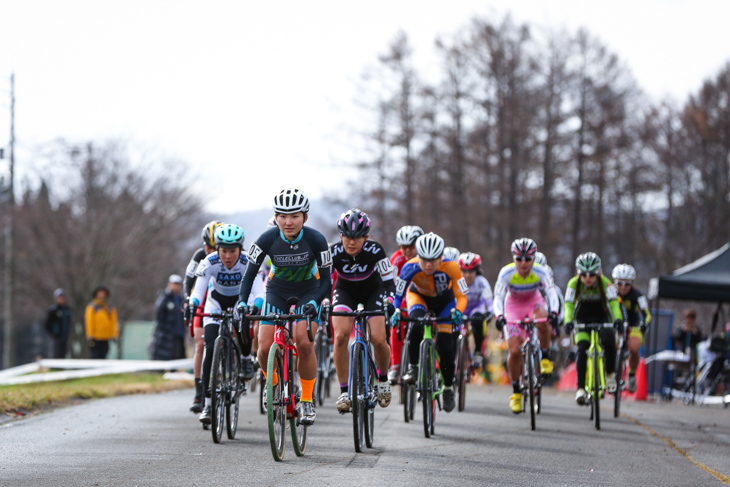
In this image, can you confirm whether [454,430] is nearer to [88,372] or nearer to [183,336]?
[88,372]

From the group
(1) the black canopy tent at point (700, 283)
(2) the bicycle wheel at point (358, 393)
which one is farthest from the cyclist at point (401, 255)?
(1) the black canopy tent at point (700, 283)

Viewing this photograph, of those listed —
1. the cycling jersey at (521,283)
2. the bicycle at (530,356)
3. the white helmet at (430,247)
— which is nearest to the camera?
the white helmet at (430,247)

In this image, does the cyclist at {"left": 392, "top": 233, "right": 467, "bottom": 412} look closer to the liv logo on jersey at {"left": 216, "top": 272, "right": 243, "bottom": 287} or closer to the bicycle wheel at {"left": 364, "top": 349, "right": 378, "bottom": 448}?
the bicycle wheel at {"left": 364, "top": 349, "right": 378, "bottom": 448}

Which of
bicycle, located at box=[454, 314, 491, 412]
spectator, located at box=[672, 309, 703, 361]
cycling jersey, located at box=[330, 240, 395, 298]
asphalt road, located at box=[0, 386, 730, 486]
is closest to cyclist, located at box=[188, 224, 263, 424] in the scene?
cycling jersey, located at box=[330, 240, 395, 298]

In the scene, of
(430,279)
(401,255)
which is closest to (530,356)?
(430,279)

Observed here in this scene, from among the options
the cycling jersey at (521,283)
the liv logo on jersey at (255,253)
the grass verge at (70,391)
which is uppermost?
the liv logo on jersey at (255,253)

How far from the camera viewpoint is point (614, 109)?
38.4 meters

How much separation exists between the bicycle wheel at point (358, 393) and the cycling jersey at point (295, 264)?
2.07 feet

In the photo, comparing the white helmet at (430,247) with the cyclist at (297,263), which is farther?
the white helmet at (430,247)

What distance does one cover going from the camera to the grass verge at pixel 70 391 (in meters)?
12.6

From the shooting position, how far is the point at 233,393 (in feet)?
33.8

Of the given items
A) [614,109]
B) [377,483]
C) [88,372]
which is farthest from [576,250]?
[377,483]

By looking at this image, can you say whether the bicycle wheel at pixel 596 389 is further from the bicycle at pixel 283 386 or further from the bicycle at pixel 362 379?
the bicycle at pixel 283 386

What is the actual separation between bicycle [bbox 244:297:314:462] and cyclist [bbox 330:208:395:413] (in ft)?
3.34
